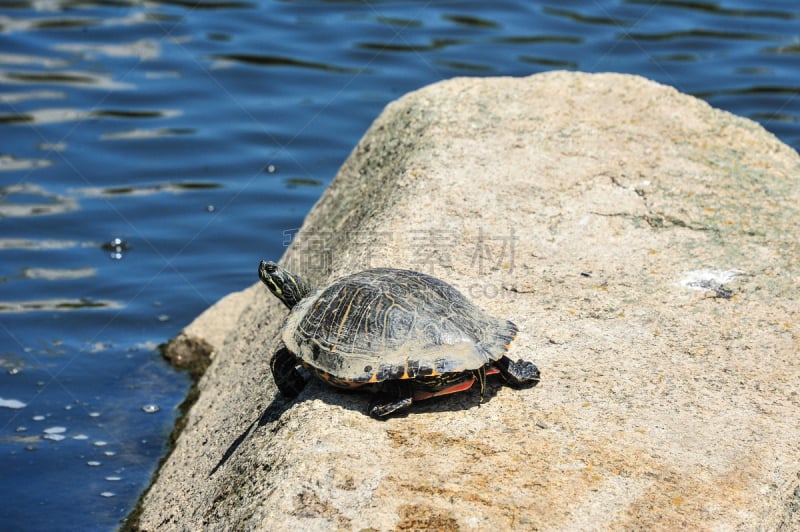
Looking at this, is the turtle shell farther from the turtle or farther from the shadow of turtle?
the shadow of turtle

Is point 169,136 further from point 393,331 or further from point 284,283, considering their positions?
point 393,331

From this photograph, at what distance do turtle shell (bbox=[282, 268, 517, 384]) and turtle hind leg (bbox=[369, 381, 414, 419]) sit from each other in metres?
0.12

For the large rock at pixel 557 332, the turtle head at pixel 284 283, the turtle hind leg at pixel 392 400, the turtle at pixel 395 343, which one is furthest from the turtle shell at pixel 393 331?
the turtle head at pixel 284 283

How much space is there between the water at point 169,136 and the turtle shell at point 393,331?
6.50 feet

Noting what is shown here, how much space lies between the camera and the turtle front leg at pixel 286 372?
14.3ft

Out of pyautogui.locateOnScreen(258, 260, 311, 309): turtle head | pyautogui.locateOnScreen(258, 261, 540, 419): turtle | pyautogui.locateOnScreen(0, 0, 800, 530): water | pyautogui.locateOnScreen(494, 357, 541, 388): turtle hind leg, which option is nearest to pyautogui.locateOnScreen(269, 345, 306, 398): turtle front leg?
pyautogui.locateOnScreen(258, 261, 540, 419): turtle

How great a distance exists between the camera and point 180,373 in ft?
23.4

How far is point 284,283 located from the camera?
15.9 feet

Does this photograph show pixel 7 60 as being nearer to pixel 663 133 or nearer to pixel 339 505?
pixel 663 133

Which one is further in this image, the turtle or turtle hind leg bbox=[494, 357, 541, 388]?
turtle hind leg bbox=[494, 357, 541, 388]

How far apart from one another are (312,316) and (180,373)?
10.1 ft

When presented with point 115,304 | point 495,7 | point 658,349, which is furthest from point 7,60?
point 658,349

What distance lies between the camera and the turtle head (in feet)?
15.9

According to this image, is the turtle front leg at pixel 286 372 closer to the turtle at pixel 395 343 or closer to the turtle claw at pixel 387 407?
the turtle at pixel 395 343
